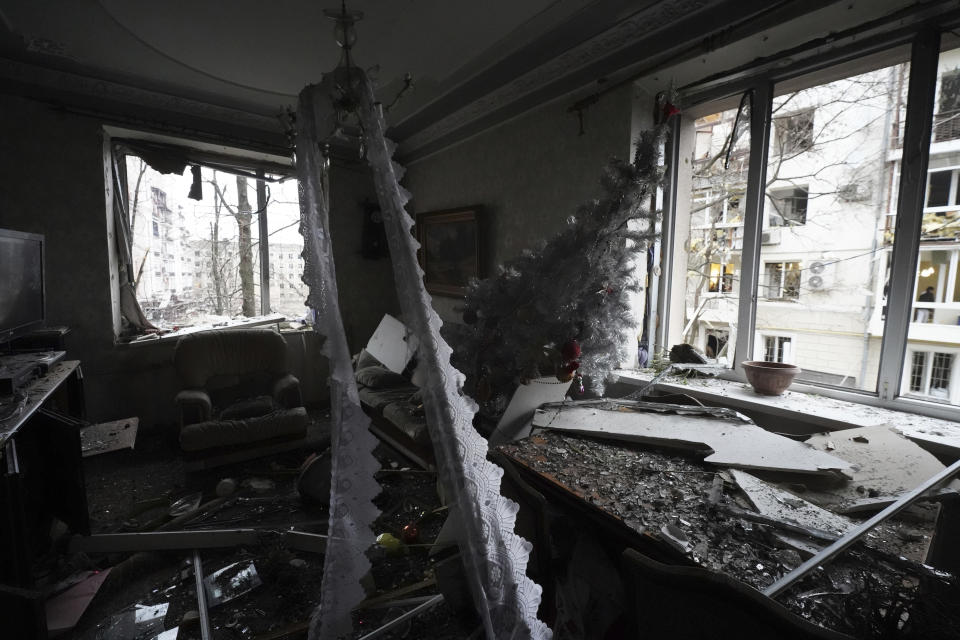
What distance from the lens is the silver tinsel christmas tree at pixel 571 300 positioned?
6.65 ft

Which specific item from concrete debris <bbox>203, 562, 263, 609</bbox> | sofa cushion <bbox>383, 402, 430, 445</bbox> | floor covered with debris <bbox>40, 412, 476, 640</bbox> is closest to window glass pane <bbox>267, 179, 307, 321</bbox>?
sofa cushion <bbox>383, 402, 430, 445</bbox>

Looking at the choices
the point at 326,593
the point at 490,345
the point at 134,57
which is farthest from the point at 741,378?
the point at 134,57

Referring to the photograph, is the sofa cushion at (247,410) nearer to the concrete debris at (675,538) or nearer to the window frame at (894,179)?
the concrete debris at (675,538)

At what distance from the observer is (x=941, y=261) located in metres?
1.81

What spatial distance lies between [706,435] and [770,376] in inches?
30.1

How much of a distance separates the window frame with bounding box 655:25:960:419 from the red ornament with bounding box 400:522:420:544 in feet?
7.05

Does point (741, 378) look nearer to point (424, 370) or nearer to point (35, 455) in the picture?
point (424, 370)

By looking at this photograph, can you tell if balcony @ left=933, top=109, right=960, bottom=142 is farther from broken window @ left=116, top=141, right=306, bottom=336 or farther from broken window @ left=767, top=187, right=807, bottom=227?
broken window @ left=116, top=141, right=306, bottom=336

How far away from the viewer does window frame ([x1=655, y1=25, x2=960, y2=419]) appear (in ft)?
5.88

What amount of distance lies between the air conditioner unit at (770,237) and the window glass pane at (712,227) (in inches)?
4.5

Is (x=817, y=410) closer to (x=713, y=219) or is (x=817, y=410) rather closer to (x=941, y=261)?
(x=941, y=261)

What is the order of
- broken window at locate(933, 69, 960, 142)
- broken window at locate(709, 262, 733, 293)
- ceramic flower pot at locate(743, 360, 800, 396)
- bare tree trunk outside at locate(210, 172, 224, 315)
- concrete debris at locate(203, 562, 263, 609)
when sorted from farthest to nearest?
bare tree trunk outside at locate(210, 172, 224, 315), broken window at locate(709, 262, 733, 293), ceramic flower pot at locate(743, 360, 800, 396), concrete debris at locate(203, 562, 263, 609), broken window at locate(933, 69, 960, 142)

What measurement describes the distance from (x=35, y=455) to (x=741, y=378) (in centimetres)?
371

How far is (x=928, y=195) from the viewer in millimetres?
1820
